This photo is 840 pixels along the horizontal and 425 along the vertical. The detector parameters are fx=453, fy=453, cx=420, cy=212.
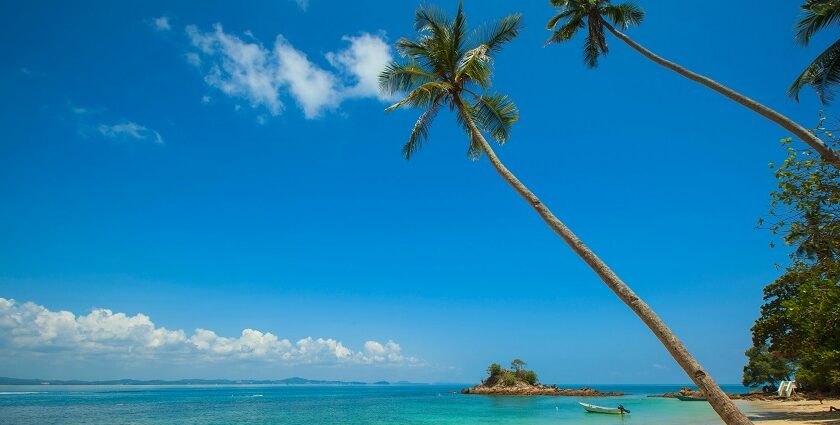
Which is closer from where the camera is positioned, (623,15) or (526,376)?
(623,15)

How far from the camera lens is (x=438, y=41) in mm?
12109

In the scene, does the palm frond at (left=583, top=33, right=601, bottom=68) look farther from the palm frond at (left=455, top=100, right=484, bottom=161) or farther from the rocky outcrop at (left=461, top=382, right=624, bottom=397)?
the rocky outcrop at (left=461, top=382, right=624, bottom=397)

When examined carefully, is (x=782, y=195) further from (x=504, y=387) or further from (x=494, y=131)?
(x=504, y=387)

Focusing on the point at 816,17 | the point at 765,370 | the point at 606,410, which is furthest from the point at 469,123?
the point at 765,370

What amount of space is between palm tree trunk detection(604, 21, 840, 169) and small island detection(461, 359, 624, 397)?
64818mm

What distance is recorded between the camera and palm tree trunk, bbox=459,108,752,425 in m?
5.79

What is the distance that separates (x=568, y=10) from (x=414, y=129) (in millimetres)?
6123

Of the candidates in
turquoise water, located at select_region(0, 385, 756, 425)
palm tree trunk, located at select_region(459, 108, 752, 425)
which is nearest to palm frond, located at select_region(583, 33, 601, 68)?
palm tree trunk, located at select_region(459, 108, 752, 425)

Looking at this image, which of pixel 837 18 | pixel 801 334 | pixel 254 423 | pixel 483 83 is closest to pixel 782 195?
pixel 837 18

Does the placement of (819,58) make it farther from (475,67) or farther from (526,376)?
(526,376)

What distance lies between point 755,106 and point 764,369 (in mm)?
54380

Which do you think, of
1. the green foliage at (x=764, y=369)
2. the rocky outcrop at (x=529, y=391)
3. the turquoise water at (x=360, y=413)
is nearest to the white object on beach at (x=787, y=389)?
the turquoise water at (x=360, y=413)

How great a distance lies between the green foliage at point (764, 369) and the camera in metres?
49.0

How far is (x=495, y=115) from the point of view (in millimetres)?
12727
